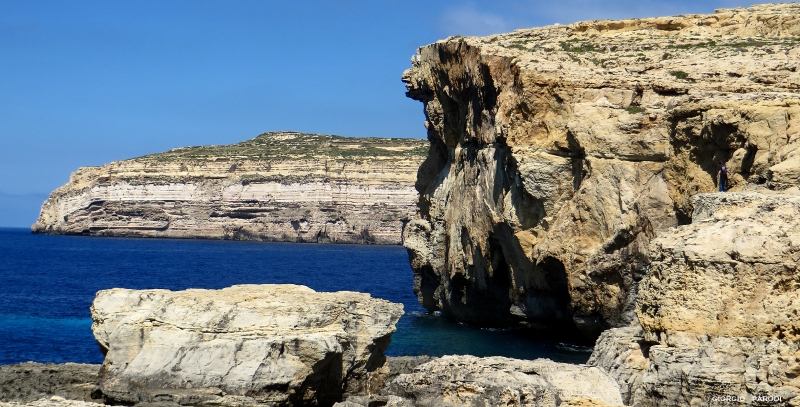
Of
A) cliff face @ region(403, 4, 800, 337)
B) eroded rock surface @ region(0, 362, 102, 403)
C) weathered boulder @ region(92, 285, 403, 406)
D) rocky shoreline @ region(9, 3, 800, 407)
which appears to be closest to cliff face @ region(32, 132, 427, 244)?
rocky shoreline @ region(9, 3, 800, 407)

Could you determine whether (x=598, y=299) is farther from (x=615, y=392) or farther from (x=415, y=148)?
(x=415, y=148)

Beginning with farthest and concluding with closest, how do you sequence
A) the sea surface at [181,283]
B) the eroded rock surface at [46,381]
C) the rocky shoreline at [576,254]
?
the sea surface at [181,283] < the eroded rock surface at [46,381] < the rocky shoreline at [576,254]

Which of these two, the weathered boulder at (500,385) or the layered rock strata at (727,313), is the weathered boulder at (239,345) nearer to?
the weathered boulder at (500,385)

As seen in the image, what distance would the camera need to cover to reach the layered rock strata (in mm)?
13702

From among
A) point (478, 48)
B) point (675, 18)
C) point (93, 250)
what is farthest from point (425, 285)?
point (93, 250)

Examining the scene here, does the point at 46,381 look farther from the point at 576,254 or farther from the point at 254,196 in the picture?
the point at 254,196

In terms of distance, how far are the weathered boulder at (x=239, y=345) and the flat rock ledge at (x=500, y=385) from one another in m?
5.67

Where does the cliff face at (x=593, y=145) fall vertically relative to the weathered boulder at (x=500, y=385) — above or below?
above

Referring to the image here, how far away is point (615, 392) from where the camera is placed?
13.7 metres

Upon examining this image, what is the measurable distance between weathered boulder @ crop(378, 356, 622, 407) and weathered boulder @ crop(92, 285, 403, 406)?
5.72 meters

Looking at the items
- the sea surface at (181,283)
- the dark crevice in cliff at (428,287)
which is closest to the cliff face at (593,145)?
the dark crevice in cliff at (428,287)

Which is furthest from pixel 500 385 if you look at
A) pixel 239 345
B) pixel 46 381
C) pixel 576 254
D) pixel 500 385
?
pixel 576 254

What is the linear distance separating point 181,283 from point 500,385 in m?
53.0

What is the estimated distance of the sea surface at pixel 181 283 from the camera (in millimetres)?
32750
